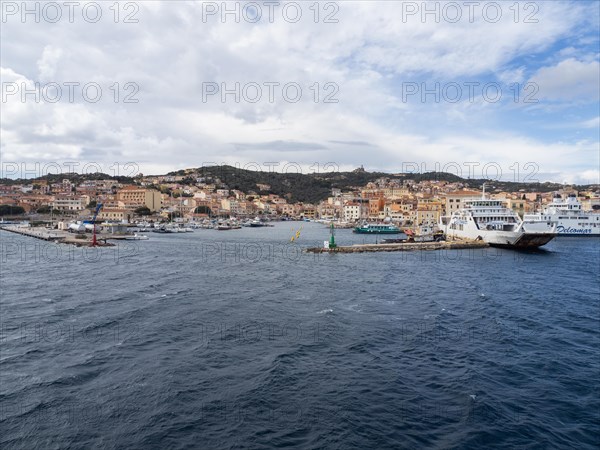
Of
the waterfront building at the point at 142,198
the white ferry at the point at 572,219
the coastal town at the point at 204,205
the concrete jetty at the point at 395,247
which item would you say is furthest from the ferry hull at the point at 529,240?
the waterfront building at the point at 142,198

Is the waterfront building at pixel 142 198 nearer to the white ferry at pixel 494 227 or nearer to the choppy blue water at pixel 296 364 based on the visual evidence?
the white ferry at pixel 494 227

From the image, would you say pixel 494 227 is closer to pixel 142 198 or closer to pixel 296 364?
pixel 296 364

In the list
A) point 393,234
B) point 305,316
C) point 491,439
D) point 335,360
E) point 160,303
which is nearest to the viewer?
point 491,439

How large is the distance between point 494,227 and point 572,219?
27264 millimetres

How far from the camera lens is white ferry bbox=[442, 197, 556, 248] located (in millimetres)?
41969

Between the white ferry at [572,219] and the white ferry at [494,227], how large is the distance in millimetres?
17782

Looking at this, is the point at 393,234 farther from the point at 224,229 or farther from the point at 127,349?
the point at 127,349

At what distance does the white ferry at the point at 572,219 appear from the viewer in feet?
213

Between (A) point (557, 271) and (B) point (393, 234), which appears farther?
(B) point (393, 234)

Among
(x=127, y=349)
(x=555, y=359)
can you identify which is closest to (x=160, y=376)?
(x=127, y=349)

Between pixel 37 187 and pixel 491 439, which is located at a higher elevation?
pixel 37 187

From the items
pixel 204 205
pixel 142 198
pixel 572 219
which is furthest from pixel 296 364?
pixel 142 198

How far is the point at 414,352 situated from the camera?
471 inches

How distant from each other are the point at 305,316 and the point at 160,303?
628cm
